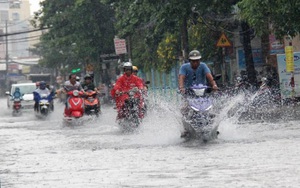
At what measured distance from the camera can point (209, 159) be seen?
12227 mm

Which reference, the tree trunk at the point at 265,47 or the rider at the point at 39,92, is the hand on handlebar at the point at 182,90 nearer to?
the rider at the point at 39,92

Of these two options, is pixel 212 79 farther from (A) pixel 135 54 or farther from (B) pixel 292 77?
(A) pixel 135 54

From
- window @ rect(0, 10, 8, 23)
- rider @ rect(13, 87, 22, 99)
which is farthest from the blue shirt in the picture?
window @ rect(0, 10, 8, 23)

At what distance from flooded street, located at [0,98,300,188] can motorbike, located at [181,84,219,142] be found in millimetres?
227

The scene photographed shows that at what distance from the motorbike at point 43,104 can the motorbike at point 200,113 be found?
17.7m

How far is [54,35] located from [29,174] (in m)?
46.2

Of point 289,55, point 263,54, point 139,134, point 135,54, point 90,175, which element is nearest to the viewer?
point 90,175

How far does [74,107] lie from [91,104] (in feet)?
1.95

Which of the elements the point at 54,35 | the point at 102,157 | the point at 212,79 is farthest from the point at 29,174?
the point at 54,35

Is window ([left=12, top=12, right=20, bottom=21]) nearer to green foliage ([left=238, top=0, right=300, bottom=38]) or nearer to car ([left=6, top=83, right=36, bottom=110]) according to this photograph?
car ([left=6, top=83, right=36, bottom=110])

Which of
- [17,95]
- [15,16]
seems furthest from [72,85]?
[15,16]

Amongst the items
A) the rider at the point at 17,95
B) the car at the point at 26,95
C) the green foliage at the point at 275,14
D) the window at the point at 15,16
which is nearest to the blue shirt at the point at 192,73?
the green foliage at the point at 275,14

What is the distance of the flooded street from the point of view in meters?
10.0

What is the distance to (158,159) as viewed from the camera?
1260 centimetres
